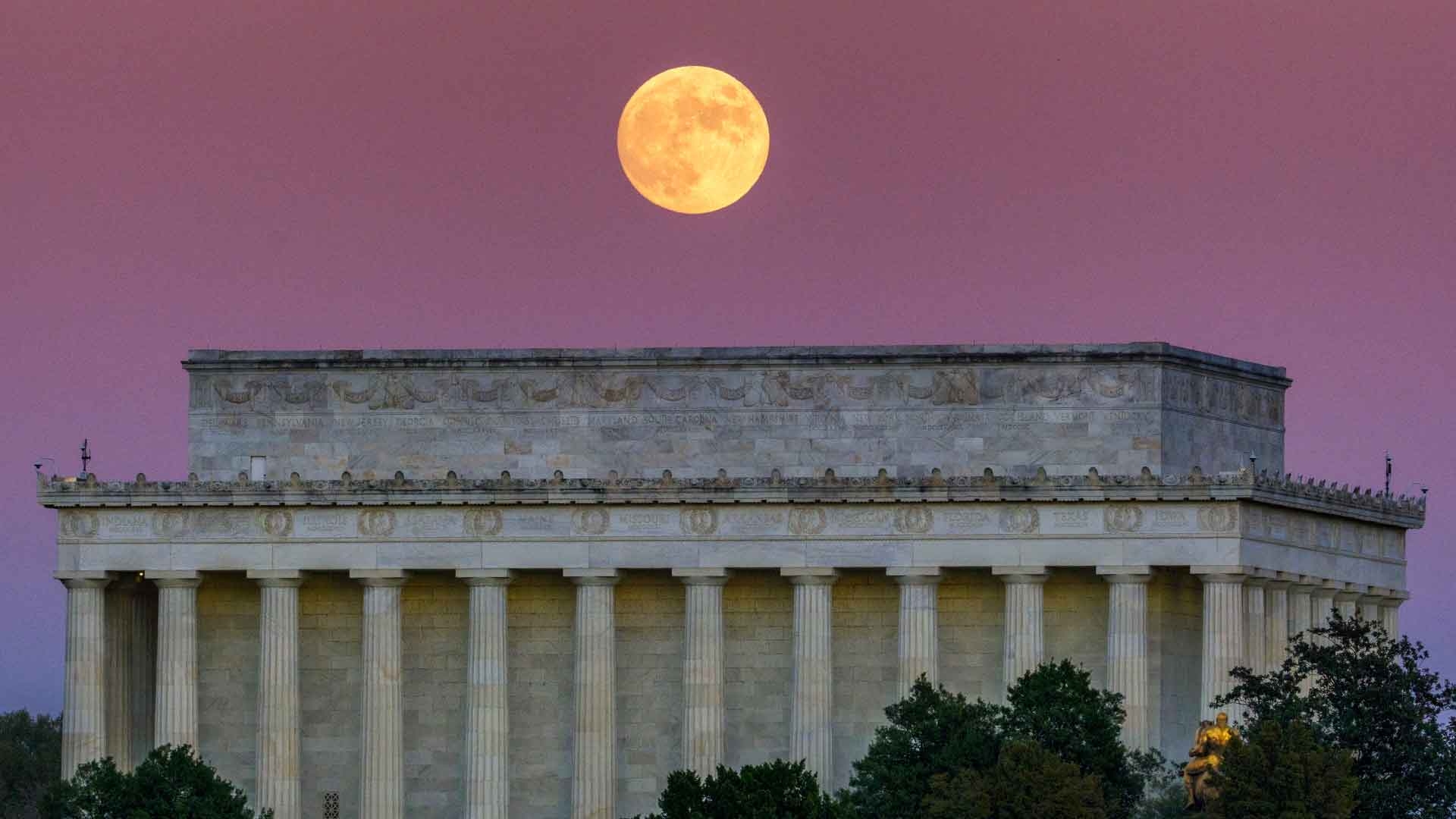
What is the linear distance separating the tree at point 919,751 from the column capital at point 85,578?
28.1m

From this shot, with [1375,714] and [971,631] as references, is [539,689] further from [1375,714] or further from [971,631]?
[1375,714]

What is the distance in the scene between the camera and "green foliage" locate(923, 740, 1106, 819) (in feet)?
408

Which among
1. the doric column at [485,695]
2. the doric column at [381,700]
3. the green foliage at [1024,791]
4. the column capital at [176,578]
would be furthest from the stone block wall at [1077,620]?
the column capital at [176,578]

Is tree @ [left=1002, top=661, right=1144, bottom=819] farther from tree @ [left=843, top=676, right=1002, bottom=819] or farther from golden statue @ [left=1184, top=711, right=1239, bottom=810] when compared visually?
golden statue @ [left=1184, top=711, right=1239, bottom=810]

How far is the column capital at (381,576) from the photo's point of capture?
147 meters

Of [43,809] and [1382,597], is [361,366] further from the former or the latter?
A: [1382,597]

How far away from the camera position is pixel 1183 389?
497ft

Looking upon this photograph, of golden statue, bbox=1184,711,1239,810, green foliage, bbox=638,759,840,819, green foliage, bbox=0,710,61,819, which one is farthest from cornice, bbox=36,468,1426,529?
green foliage, bbox=0,710,61,819

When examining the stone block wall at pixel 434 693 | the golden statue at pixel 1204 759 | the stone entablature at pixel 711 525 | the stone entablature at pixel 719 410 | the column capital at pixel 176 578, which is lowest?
the golden statue at pixel 1204 759

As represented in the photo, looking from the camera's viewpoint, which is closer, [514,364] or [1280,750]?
[1280,750]

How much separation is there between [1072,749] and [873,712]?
17.7 m

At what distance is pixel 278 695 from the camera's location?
487 ft

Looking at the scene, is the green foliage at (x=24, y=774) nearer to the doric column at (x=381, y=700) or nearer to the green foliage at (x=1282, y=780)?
the doric column at (x=381, y=700)

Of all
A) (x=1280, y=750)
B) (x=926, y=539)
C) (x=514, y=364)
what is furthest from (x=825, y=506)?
(x=1280, y=750)
